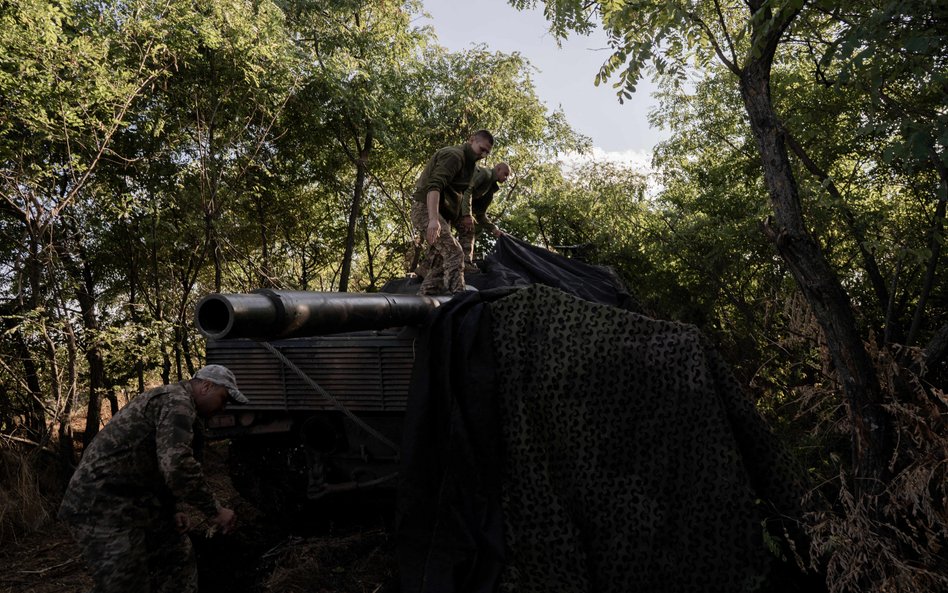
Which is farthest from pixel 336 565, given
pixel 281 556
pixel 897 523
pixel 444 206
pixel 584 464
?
pixel 897 523

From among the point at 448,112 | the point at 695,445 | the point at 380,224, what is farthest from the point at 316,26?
the point at 695,445

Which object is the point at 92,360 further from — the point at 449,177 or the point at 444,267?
the point at 449,177

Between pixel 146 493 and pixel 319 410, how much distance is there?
1.34m

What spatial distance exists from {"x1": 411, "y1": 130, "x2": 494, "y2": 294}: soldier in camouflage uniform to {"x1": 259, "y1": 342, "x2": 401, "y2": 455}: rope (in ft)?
4.12

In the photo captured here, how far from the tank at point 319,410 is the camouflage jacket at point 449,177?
1.55 m

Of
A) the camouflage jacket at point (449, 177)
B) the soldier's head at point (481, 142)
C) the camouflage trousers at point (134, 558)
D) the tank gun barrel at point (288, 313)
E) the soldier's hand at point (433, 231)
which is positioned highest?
the soldier's head at point (481, 142)

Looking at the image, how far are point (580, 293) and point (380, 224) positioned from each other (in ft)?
32.2

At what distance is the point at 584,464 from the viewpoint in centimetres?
375

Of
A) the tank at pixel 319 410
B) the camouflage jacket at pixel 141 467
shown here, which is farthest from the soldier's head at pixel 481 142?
the camouflage jacket at pixel 141 467

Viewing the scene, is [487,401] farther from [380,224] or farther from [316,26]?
[380,224]

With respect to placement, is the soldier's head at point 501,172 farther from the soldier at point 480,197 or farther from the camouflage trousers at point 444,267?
the camouflage trousers at point 444,267

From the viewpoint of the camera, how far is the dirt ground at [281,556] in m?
4.45

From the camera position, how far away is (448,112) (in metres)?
13.8

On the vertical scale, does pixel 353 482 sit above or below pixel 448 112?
below
